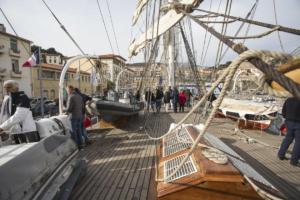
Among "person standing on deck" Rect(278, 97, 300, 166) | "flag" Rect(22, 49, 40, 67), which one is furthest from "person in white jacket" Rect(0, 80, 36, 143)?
"flag" Rect(22, 49, 40, 67)

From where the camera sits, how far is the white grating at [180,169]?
8.04ft

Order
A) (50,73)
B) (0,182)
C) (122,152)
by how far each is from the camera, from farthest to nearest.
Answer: (50,73) → (122,152) → (0,182)

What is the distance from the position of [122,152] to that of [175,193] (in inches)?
120

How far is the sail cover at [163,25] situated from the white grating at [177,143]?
5.47ft

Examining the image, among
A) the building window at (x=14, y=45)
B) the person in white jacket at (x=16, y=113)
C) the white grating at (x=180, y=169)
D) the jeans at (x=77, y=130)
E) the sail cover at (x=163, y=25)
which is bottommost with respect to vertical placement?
the jeans at (x=77, y=130)

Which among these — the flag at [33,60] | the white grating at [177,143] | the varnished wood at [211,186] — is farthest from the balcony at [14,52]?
the varnished wood at [211,186]

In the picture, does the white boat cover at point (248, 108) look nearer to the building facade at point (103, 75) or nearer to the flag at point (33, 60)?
the building facade at point (103, 75)

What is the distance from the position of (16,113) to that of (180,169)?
2.30 m

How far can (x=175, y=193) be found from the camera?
2266 millimetres

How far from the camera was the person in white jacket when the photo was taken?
3.39 meters

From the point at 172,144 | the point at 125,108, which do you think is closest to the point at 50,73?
the point at 125,108

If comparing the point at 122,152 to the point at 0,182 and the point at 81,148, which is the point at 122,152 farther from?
the point at 0,182

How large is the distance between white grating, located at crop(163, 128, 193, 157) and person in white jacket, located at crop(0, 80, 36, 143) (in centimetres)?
201

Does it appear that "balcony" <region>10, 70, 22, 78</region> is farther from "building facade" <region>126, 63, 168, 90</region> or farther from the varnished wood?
the varnished wood
